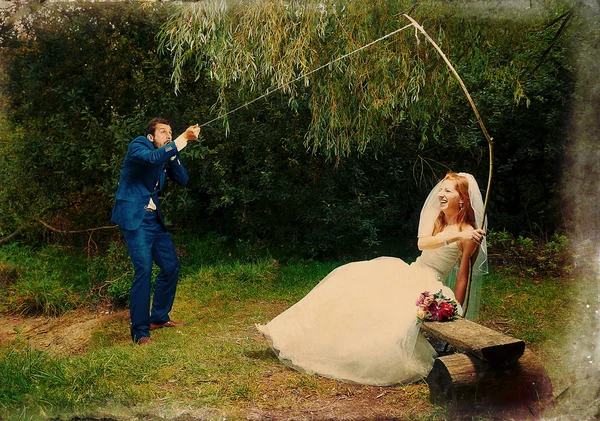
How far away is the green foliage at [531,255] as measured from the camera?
7141 mm

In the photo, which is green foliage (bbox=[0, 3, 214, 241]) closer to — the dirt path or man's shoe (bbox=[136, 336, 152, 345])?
the dirt path

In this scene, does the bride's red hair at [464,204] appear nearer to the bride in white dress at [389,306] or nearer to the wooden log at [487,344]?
the bride in white dress at [389,306]

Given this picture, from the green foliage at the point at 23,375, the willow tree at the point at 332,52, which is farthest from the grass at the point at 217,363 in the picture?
the willow tree at the point at 332,52

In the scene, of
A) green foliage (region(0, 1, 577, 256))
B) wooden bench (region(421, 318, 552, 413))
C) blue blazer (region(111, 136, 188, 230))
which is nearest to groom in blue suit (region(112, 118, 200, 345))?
blue blazer (region(111, 136, 188, 230))

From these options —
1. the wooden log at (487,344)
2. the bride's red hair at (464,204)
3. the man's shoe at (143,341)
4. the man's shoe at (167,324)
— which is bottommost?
the man's shoe at (167,324)

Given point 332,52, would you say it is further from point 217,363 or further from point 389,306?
point 217,363

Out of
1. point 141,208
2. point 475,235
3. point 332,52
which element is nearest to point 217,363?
point 141,208

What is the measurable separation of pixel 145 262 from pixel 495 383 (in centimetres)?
281

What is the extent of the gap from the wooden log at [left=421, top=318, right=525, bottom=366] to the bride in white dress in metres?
0.45

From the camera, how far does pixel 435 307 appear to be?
3.91 metres

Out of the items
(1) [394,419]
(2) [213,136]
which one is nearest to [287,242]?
(2) [213,136]

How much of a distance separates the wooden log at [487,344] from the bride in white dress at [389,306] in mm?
450

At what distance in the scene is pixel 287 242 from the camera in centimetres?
768

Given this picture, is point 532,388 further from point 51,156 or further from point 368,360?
→ point 51,156
